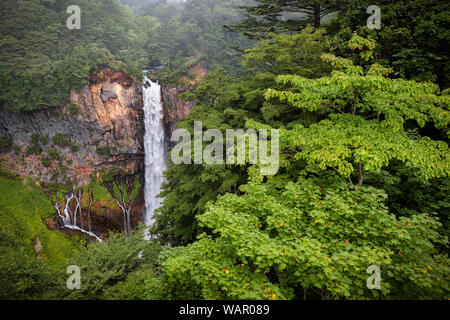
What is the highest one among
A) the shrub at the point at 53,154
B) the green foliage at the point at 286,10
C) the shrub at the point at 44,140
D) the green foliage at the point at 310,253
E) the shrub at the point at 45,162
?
the green foliage at the point at 286,10

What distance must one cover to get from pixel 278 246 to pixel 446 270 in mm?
1954

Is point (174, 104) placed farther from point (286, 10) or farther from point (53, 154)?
point (286, 10)

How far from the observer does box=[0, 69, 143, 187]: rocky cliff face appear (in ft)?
64.2

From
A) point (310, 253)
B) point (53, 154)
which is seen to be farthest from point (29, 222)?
point (310, 253)

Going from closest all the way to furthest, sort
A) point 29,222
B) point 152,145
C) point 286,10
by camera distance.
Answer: point 286,10
point 29,222
point 152,145

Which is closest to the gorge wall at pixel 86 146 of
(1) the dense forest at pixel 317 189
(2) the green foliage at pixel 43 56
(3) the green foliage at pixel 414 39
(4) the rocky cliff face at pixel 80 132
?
(4) the rocky cliff face at pixel 80 132

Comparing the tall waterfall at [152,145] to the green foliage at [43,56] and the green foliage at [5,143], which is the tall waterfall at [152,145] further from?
the green foliage at [5,143]

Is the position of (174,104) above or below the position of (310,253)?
above

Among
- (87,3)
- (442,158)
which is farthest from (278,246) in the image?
(87,3)

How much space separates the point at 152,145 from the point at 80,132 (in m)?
6.56

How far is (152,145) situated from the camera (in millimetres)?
21844

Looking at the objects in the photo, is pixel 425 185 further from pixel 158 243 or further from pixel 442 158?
pixel 158 243

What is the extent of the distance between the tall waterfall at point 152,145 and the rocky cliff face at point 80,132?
0.95 metres

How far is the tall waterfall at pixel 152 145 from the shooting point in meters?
21.5
